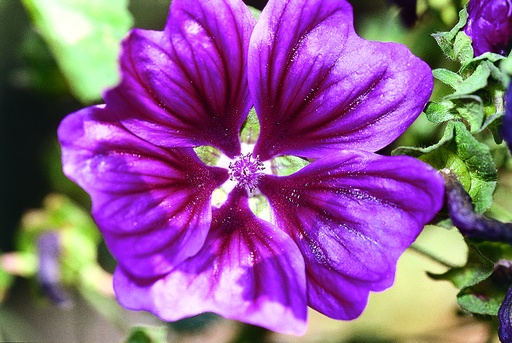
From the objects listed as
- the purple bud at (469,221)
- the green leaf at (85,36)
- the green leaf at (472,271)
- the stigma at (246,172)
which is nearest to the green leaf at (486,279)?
the green leaf at (472,271)

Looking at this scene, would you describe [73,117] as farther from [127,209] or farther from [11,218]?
[11,218]

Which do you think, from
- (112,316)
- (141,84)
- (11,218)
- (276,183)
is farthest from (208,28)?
(11,218)

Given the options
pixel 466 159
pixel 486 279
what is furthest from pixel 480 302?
pixel 466 159

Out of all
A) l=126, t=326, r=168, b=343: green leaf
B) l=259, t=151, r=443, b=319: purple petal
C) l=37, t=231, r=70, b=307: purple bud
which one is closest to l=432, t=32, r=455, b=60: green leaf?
l=259, t=151, r=443, b=319: purple petal

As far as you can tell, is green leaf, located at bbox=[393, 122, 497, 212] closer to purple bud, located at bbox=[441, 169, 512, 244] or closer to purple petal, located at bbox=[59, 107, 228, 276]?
purple bud, located at bbox=[441, 169, 512, 244]

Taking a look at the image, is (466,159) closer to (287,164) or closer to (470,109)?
(470,109)

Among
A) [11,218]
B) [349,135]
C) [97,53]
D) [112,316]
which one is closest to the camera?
[97,53]
